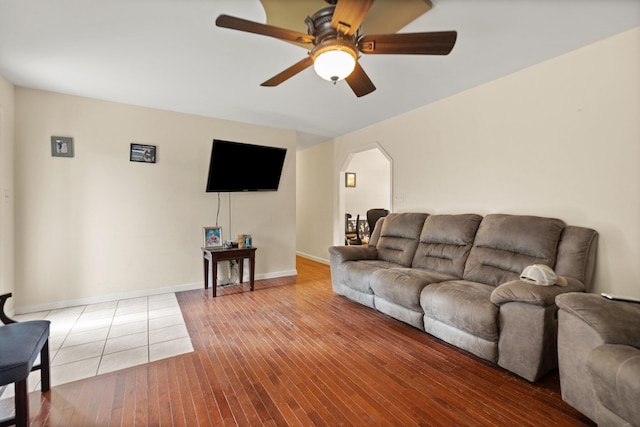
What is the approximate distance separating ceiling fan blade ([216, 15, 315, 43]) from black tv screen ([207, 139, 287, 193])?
A: 243cm

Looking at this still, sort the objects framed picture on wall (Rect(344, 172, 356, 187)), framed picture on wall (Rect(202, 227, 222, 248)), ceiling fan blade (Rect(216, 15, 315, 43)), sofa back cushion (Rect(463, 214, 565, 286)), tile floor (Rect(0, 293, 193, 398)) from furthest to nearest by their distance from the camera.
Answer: framed picture on wall (Rect(344, 172, 356, 187)) → framed picture on wall (Rect(202, 227, 222, 248)) → sofa back cushion (Rect(463, 214, 565, 286)) → tile floor (Rect(0, 293, 193, 398)) → ceiling fan blade (Rect(216, 15, 315, 43))

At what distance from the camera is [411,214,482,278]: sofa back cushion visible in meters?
2.94

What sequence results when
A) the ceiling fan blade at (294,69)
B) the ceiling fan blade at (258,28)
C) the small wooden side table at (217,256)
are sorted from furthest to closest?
1. the small wooden side table at (217,256)
2. the ceiling fan blade at (294,69)
3. the ceiling fan blade at (258,28)

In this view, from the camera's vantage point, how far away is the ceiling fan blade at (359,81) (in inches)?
78.3

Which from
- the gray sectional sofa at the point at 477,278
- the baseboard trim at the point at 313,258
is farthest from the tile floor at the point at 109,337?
the baseboard trim at the point at 313,258

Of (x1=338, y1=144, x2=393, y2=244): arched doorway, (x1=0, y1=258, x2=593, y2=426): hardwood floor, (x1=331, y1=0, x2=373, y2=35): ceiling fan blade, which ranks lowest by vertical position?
(x1=0, y1=258, x2=593, y2=426): hardwood floor

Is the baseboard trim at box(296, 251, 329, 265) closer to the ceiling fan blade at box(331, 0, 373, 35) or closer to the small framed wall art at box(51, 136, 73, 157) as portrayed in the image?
the small framed wall art at box(51, 136, 73, 157)

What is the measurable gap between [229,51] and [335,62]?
121 centimetres

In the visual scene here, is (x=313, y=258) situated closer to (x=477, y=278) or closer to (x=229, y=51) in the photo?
(x=477, y=278)

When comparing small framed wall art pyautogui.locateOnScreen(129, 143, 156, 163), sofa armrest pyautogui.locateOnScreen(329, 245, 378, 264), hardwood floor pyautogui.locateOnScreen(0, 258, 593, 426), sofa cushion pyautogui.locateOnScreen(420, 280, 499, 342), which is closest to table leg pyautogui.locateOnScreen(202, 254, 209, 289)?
hardwood floor pyautogui.locateOnScreen(0, 258, 593, 426)

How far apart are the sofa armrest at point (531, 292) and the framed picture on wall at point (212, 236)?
3539 millimetres

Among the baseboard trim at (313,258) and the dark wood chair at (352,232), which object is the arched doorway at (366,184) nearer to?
the dark wood chair at (352,232)

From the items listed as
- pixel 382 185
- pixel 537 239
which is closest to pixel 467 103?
pixel 537 239

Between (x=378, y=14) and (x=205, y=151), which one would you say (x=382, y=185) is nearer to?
(x=205, y=151)
